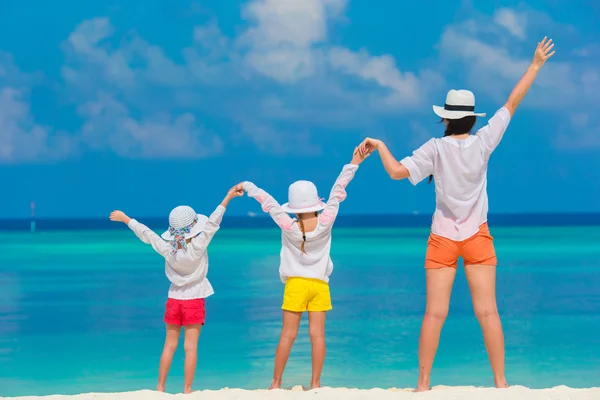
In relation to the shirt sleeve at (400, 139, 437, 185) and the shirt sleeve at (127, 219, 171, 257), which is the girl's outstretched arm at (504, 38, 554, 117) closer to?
the shirt sleeve at (400, 139, 437, 185)

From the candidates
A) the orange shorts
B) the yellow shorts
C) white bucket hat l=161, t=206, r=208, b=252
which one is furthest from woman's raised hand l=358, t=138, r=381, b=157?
white bucket hat l=161, t=206, r=208, b=252

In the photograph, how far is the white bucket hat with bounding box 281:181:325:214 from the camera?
555cm

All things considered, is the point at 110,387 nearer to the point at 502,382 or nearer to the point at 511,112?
the point at 502,382

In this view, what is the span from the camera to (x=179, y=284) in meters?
5.82

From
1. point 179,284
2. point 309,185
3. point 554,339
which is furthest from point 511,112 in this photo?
point 554,339

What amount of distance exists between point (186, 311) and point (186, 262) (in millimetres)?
A: 312

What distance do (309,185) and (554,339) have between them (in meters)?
5.98

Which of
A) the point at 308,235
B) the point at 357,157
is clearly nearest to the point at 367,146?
the point at 357,157

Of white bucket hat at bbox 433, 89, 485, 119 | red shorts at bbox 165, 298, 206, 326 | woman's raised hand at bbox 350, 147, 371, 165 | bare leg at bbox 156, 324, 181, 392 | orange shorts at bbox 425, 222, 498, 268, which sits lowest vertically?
bare leg at bbox 156, 324, 181, 392

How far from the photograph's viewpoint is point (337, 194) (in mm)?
5465

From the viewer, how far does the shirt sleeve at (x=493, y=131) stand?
16.7 feet

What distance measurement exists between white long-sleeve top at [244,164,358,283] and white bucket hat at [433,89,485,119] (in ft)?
2.06

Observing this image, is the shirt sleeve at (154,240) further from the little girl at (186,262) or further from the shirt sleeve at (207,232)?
the shirt sleeve at (207,232)

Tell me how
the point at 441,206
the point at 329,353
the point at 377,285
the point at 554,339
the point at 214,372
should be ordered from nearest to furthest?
the point at 441,206
the point at 214,372
the point at 329,353
the point at 554,339
the point at 377,285
